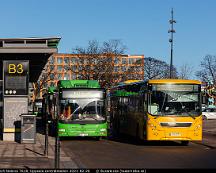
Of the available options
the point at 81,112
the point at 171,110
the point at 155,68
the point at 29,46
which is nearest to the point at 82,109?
the point at 81,112

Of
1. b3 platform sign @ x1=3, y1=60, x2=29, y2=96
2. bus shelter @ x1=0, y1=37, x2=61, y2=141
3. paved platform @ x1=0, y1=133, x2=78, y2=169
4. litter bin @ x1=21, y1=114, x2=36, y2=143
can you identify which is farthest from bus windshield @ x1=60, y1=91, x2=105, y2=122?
paved platform @ x1=0, y1=133, x2=78, y2=169

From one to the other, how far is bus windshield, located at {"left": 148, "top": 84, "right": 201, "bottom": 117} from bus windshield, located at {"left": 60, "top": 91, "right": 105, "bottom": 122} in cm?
436

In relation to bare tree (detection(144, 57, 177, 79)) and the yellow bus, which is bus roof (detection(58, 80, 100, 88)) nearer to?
the yellow bus

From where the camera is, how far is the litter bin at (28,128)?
22.7 meters

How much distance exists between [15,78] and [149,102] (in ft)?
20.8

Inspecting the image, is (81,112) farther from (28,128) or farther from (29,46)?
(29,46)

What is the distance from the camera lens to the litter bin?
74.3 ft

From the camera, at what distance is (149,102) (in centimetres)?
2220

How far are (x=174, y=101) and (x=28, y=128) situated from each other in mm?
6468

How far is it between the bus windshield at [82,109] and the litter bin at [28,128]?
2.82 metres

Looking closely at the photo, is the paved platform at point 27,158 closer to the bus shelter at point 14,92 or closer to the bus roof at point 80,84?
the bus shelter at point 14,92

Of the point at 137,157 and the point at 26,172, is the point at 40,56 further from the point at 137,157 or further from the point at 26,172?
the point at 26,172

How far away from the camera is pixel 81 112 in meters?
25.7

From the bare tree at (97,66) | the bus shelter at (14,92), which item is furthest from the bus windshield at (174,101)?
the bare tree at (97,66)
